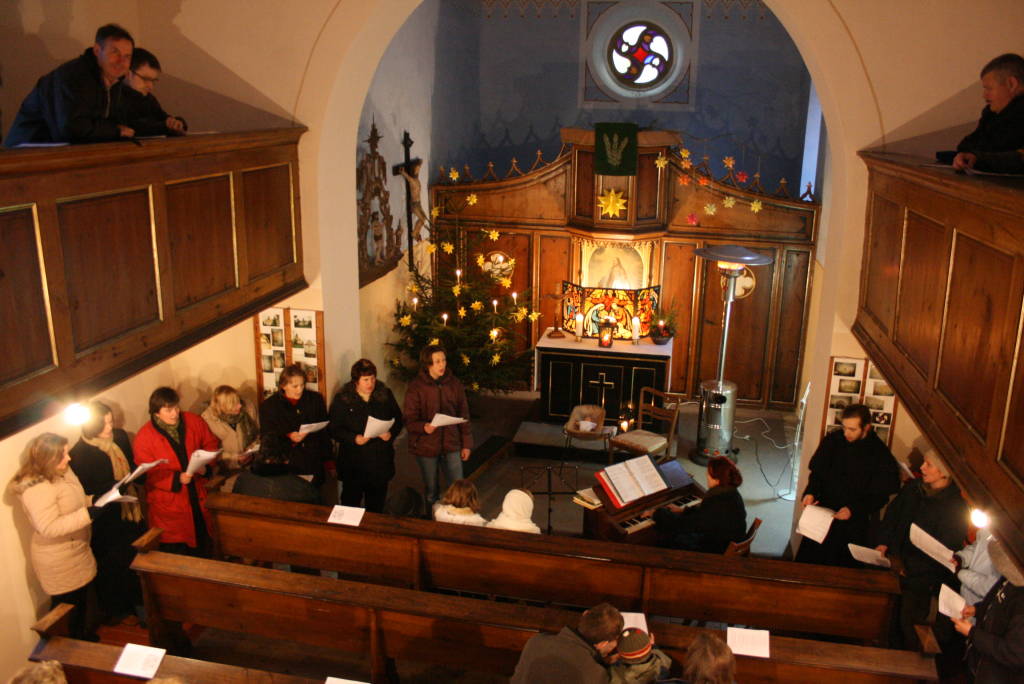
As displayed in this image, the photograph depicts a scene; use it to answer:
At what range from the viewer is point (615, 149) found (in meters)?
8.99

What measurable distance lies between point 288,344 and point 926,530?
453 centimetres

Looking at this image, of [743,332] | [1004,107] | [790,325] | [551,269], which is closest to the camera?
[1004,107]

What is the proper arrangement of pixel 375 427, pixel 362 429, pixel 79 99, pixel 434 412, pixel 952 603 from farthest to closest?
1. pixel 434 412
2. pixel 362 429
3. pixel 375 427
4. pixel 952 603
5. pixel 79 99

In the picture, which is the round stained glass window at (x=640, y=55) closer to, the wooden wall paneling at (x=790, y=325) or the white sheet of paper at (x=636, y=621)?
the wooden wall paneling at (x=790, y=325)

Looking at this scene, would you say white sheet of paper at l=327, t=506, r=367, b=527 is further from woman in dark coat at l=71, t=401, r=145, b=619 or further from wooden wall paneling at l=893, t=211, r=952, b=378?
wooden wall paneling at l=893, t=211, r=952, b=378

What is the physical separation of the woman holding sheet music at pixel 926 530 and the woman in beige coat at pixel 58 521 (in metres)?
4.76

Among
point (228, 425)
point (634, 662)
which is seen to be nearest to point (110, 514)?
point (228, 425)

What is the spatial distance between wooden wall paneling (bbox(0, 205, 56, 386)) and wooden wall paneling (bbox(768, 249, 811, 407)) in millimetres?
8058

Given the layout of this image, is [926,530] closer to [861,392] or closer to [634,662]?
[861,392]

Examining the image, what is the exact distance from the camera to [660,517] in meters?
5.98

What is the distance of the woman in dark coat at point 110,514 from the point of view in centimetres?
523

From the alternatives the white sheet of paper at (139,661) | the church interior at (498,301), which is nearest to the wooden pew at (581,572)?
the church interior at (498,301)

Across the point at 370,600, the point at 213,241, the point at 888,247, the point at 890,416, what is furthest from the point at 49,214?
the point at 890,416

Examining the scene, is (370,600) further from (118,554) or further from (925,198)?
(925,198)
